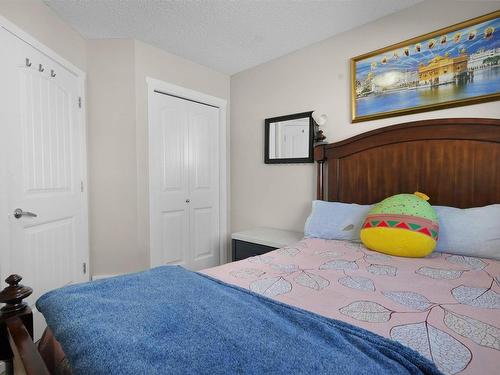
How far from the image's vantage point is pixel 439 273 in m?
1.25

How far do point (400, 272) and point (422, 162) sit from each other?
3.13 feet

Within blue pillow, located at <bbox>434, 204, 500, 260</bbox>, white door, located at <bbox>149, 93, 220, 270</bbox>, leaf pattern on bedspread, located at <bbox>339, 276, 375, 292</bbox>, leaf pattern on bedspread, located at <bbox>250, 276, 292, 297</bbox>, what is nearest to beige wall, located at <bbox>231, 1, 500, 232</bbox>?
white door, located at <bbox>149, 93, 220, 270</bbox>

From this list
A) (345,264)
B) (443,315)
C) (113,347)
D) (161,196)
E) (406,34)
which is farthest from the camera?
(161,196)

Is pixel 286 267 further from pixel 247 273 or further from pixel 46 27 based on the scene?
pixel 46 27

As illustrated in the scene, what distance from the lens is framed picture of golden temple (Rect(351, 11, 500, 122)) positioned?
5.51 ft

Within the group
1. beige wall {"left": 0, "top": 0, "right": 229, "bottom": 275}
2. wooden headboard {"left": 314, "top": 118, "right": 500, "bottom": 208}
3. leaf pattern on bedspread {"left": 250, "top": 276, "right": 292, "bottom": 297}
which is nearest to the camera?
leaf pattern on bedspread {"left": 250, "top": 276, "right": 292, "bottom": 297}

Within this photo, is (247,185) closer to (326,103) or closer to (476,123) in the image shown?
(326,103)

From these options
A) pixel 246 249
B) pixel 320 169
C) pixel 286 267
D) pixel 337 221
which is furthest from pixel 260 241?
pixel 286 267

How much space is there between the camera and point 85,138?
7.89ft

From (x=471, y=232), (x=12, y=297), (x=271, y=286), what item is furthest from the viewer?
(x=471, y=232)

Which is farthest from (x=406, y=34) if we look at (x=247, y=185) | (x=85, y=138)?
(x=85, y=138)

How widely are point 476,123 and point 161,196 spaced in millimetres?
2578

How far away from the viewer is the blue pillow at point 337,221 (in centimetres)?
187

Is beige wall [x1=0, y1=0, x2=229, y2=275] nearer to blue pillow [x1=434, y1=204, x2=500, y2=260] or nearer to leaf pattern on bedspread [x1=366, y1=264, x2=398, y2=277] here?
leaf pattern on bedspread [x1=366, y1=264, x2=398, y2=277]
